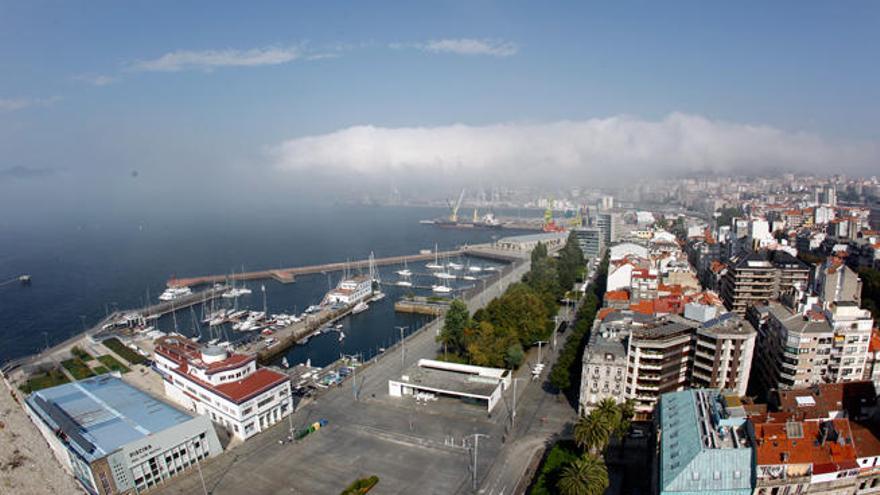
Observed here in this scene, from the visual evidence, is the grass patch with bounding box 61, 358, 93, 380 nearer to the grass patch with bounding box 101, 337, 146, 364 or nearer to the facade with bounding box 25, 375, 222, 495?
the grass patch with bounding box 101, 337, 146, 364

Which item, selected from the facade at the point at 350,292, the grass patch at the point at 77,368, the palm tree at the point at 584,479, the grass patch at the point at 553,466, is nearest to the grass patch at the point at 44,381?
the grass patch at the point at 77,368

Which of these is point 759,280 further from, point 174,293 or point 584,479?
point 174,293

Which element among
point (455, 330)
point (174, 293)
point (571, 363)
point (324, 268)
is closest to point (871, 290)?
point (571, 363)

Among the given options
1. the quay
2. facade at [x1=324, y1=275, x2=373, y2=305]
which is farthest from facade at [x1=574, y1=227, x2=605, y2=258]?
facade at [x1=324, y1=275, x2=373, y2=305]

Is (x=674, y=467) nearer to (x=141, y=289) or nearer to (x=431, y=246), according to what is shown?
(x=141, y=289)

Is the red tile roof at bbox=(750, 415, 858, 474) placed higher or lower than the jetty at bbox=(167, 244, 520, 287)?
higher

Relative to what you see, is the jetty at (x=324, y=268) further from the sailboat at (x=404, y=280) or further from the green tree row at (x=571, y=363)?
the green tree row at (x=571, y=363)
